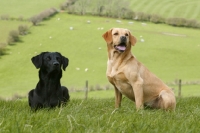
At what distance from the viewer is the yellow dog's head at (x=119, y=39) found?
7.92m

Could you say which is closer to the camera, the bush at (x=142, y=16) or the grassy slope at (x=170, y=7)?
the bush at (x=142, y=16)

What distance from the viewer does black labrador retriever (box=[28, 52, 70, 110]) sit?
25.2 feet

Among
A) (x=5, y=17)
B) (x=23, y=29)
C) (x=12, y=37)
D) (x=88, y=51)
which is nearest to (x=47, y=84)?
(x=88, y=51)

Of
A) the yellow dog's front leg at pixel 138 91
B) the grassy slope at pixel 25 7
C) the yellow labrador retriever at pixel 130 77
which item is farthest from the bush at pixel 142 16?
the yellow dog's front leg at pixel 138 91

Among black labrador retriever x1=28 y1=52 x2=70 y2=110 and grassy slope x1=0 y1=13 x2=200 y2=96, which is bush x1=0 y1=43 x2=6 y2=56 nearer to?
grassy slope x1=0 y1=13 x2=200 y2=96

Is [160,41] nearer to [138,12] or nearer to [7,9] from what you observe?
[138,12]

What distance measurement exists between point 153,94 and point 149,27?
74443 mm

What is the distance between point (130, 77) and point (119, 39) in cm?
75

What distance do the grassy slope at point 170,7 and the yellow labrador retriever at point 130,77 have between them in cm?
8234

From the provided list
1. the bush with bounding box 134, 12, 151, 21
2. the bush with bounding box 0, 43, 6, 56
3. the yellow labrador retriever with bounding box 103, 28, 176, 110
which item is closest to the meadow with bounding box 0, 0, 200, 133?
the bush with bounding box 0, 43, 6, 56

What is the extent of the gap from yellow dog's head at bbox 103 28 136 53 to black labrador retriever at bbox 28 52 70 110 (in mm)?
1093

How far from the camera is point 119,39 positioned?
7.90 meters

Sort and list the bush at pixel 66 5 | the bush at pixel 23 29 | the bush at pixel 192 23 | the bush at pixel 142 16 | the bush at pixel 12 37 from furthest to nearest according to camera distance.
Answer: the bush at pixel 66 5 → the bush at pixel 142 16 → the bush at pixel 192 23 → the bush at pixel 23 29 → the bush at pixel 12 37

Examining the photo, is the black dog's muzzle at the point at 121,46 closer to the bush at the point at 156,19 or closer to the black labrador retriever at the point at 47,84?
the black labrador retriever at the point at 47,84
